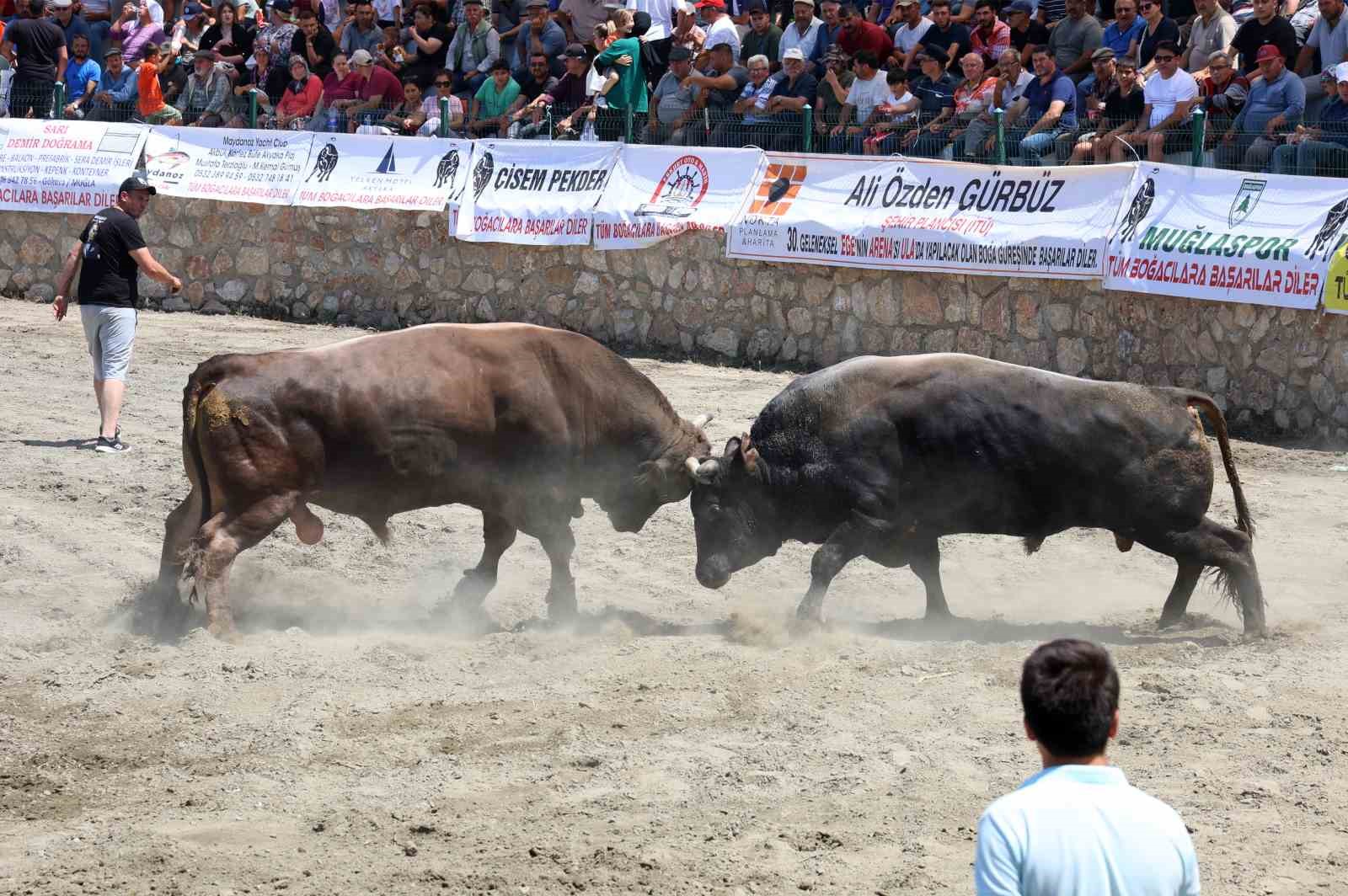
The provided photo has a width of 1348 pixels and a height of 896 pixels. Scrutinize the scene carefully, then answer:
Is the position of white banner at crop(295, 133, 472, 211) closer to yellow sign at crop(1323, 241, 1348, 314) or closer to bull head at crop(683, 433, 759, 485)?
yellow sign at crop(1323, 241, 1348, 314)

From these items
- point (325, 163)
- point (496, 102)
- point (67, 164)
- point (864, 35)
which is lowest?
point (67, 164)

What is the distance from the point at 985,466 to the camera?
8.18m

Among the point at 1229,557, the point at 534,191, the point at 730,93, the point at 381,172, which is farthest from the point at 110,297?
the point at 1229,557

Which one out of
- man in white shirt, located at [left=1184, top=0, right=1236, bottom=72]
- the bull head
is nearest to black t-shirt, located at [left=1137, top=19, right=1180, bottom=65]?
man in white shirt, located at [left=1184, top=0, right=1236, bottom=72]

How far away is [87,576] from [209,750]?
2746 mm

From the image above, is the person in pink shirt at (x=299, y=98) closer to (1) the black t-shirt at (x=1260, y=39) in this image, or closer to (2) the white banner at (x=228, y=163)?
(2) the white banner at (x=228, y=163)

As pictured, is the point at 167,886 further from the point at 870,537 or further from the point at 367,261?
the point at 367,261

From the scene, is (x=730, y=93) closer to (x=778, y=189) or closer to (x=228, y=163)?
(x=778, y=189)

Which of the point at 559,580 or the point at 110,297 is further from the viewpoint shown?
the point at 110,297

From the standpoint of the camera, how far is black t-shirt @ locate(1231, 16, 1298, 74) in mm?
13203

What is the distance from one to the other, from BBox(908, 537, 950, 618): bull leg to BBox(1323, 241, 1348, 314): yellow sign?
4987mm

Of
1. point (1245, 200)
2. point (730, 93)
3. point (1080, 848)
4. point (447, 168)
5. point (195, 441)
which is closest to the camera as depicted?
point (1080, 848)

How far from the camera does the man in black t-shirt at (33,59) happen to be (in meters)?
20.3

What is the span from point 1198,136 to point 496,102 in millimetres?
7636
